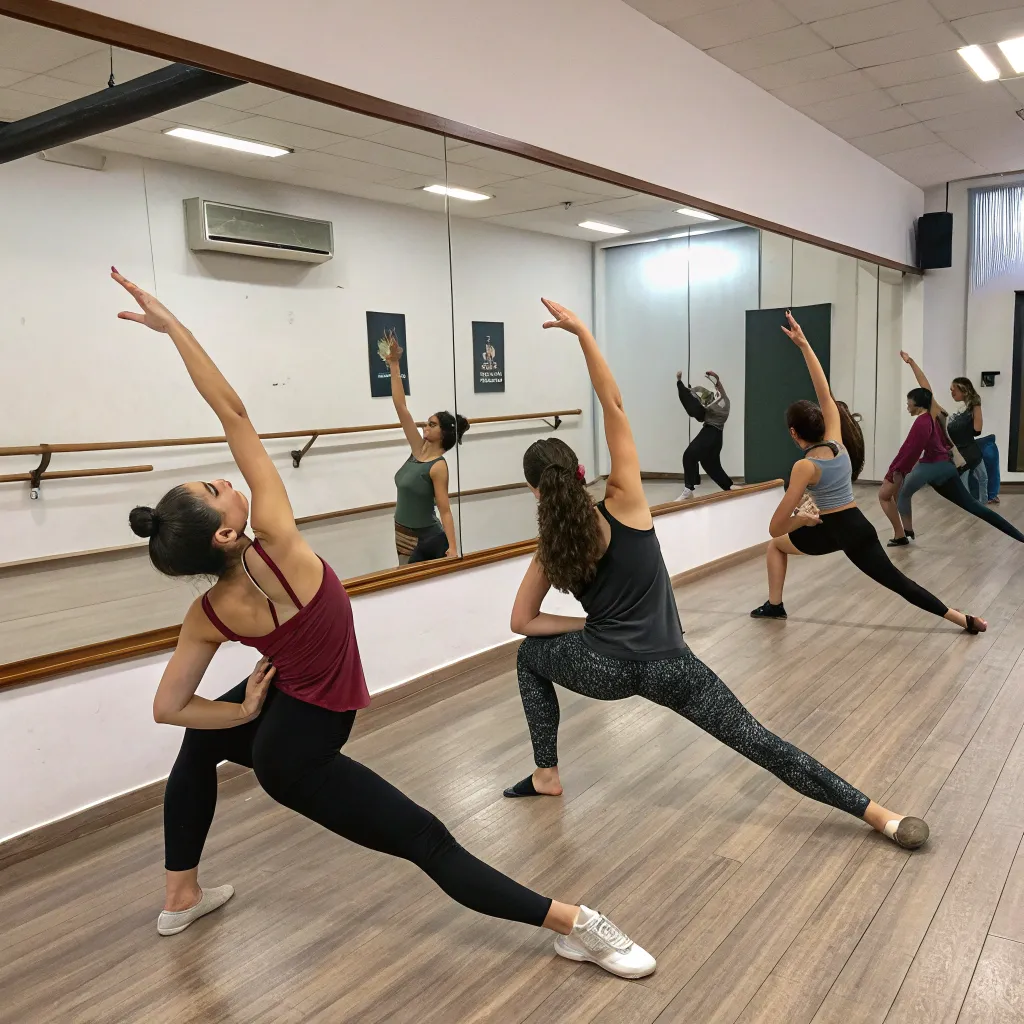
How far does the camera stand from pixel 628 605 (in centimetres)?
252

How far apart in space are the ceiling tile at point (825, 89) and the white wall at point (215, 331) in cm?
260

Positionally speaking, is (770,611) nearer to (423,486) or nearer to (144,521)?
(423,486)

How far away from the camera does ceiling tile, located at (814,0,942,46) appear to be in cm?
481

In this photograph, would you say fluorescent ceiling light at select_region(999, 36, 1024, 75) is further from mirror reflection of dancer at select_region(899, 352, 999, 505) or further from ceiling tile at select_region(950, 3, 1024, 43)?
mirror reflection of dancer at select_region(899, 352, 999, 505)

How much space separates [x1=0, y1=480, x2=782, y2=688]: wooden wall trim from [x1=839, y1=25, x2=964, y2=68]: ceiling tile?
3023mm

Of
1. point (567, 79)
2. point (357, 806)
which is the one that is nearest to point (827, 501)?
point (567, 79)

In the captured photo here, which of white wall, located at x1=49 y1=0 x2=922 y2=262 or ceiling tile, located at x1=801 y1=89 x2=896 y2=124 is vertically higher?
ceiling tile, located at x1=801 y1=89 x2=896 y2=124

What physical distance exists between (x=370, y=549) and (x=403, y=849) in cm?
196

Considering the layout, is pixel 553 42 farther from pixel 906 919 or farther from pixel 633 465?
pixel 906 919

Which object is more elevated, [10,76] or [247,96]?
[247,96]

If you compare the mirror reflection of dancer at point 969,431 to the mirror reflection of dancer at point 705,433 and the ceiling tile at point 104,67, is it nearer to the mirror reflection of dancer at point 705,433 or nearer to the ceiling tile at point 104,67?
the mirror reflection of dancer at point 705,433

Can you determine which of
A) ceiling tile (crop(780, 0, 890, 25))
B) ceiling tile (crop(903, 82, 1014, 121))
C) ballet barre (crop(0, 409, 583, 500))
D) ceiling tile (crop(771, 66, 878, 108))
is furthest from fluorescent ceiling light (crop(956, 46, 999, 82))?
ballet barre (crop(0, 409, 583, 500))

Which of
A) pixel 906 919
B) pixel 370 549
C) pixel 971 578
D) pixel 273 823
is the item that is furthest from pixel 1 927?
pixel 971 578

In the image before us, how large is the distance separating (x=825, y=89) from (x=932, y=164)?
122 inches
